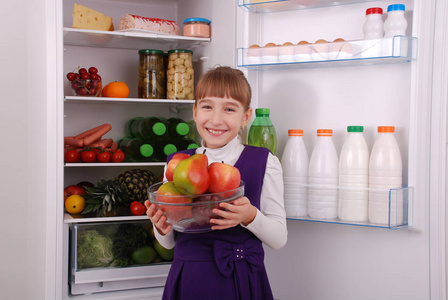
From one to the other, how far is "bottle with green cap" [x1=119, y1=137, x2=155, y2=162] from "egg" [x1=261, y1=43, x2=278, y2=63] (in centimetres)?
69

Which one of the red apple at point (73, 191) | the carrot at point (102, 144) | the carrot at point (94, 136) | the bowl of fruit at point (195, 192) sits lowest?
the red apple at point (73, 191)

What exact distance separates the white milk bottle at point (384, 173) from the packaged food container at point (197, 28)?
91 cm

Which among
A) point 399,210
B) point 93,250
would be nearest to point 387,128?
point 399,210

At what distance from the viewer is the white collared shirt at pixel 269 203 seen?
134cm

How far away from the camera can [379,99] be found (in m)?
1.60

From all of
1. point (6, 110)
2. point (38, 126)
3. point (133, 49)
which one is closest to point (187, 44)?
point (133, 49)

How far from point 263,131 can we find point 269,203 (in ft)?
1.23

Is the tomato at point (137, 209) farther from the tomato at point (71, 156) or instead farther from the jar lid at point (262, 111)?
the jar lid at point (262, 111)

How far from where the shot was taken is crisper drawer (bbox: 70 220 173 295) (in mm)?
1970

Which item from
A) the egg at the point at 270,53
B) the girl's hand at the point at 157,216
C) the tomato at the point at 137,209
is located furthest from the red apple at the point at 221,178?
the tomato at the point at 137,209

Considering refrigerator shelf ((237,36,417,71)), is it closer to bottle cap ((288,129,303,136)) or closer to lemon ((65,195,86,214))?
bottle cap ((288,129,303,136))

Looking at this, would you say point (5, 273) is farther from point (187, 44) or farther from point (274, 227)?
point (274, 227)

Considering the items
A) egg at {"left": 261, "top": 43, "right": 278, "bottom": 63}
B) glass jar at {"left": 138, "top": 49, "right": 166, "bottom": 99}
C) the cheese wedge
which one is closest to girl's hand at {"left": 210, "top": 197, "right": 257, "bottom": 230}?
egg at {"left": 261, "top": 43, "right": 278, "bottom": 63}

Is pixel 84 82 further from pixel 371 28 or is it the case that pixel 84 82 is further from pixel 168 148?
pixel 371 28
